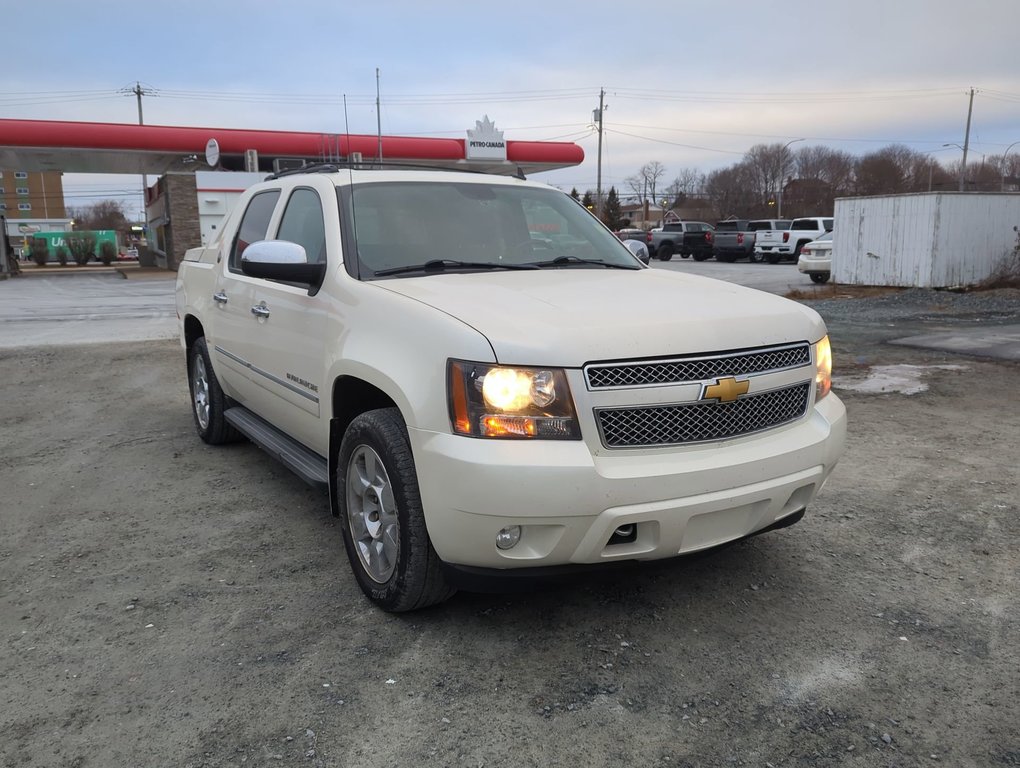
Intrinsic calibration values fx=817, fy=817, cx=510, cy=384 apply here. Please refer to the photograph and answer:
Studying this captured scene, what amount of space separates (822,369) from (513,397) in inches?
59.3

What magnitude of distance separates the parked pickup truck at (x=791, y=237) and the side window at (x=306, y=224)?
30.2 meters

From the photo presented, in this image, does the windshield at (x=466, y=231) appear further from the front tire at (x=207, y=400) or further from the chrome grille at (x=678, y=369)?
the front tire at (x=207, y=400)

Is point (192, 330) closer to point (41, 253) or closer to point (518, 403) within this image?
point (518, 403)

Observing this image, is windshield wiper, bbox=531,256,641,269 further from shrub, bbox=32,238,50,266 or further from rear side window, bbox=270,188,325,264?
shrub, bbox=32,238,50,266

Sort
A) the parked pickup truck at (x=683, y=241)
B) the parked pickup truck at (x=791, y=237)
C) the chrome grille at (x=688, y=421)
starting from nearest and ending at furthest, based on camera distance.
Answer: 1. the chrome grille at (x=688, y=421)
2. the parked pickup truck at (x=791, y=237)
3. the parked pickup truck at (x=683, y=241)

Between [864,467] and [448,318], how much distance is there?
3459mm

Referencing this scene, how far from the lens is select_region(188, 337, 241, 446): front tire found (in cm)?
555

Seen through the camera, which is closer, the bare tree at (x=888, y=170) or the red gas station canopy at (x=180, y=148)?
the red gas station canopy at (x=180, y=148)

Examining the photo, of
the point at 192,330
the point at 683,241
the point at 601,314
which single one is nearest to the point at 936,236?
the point at 192,330

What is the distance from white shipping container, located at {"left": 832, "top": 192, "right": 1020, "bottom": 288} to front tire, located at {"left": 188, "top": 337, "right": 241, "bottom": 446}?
14.9 metres

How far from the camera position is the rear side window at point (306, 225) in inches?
156

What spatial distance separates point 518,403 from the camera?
2729mm

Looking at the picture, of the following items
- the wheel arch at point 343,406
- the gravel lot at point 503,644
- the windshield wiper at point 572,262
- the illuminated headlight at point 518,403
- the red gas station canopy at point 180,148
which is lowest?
the gravel lot at point 503,644

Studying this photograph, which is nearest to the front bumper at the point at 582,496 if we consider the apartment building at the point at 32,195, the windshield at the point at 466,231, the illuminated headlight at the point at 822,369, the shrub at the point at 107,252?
the illuminated headlight at the point at 822,369
